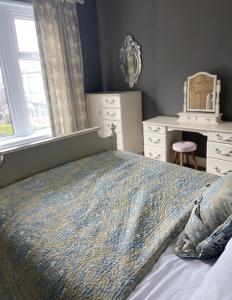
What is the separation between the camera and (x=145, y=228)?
1104mm

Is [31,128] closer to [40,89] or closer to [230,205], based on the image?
[40,89]

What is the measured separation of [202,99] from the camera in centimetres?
283

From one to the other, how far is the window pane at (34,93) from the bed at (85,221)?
5.25 feet

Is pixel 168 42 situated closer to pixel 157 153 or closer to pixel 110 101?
pixel 110 101

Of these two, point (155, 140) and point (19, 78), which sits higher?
point (19, 78)

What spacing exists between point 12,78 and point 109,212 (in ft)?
8.26

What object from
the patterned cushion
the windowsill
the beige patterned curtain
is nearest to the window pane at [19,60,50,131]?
the windowsill

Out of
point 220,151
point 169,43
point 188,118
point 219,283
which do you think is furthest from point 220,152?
point 219,283

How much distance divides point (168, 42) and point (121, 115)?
1.14 meters

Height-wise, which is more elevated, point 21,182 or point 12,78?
point 12,78

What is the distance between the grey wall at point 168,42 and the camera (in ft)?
8.80

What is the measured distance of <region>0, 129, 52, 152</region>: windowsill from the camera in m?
2.98

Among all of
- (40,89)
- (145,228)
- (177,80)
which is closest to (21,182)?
(145,228)

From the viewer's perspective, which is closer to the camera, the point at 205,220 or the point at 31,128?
the point at 205,220
